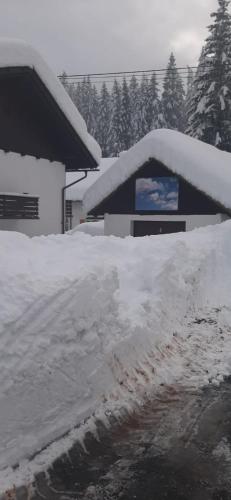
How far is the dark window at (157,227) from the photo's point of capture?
16344 millimetres

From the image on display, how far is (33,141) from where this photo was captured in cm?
1245

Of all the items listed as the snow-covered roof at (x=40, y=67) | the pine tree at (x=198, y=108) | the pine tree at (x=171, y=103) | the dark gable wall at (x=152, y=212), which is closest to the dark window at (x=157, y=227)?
the dark gable wall at (x=152, y=212)

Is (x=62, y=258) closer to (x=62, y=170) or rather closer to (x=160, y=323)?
(x=160, y=323)

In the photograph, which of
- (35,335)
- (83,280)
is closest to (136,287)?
(83,280)

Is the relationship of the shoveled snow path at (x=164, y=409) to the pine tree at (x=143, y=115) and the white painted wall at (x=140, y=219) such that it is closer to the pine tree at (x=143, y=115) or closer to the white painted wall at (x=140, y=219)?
the white painted wall at (x=140, y=219)

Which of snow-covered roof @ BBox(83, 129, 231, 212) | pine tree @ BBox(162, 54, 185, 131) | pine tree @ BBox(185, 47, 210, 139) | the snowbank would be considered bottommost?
the snowbank

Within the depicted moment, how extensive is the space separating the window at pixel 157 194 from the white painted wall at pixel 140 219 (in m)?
0.29

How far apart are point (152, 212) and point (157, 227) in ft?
1.85

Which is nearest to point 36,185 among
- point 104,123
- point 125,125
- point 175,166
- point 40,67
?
point 40,67

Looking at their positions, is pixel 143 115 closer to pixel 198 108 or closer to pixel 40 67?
pixel 198 108

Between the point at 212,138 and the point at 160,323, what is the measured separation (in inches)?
1181

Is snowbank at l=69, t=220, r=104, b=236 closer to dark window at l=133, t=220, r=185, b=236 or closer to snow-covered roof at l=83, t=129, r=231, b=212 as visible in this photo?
snow-covered roof at l=83, t=129, r=231, b=212

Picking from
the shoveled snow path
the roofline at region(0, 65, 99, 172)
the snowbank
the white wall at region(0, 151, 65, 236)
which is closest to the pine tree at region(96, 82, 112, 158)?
the snowbank

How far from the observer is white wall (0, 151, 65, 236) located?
1145 centimetres
